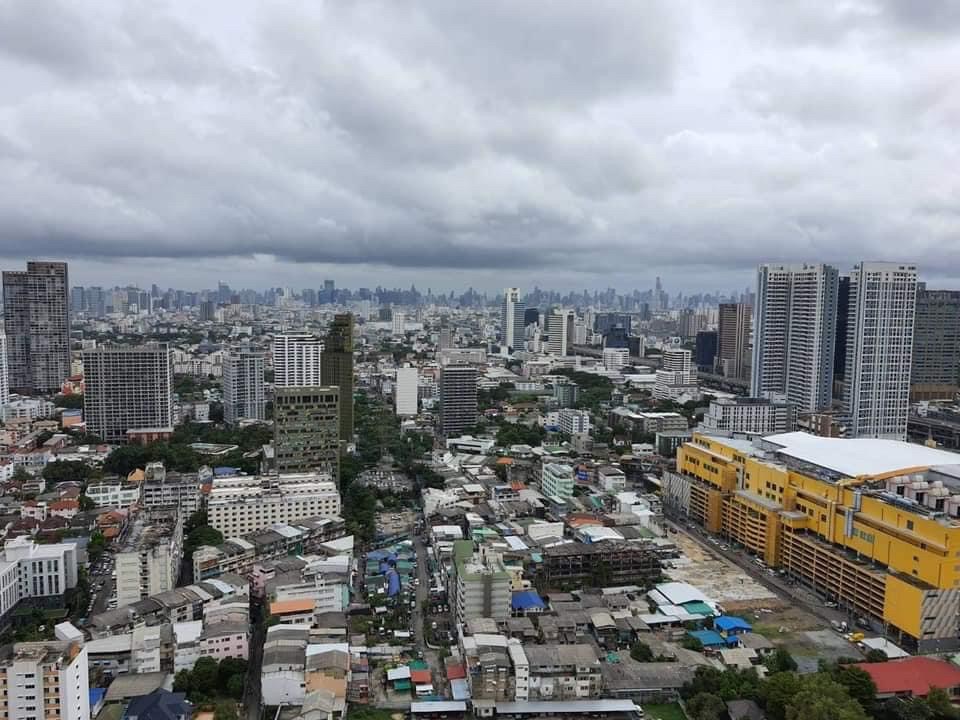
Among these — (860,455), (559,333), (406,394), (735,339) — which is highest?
(735,339)

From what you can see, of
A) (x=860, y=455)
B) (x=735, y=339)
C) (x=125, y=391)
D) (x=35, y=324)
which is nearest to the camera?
(x=860, y=455)

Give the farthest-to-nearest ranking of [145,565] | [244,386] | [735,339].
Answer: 1. [735,339]
2. [244,386]
3. [145,565]

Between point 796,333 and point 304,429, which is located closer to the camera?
point 304,429

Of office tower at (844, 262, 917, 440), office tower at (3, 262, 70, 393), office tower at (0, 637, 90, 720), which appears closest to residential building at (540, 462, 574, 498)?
office tower at (844, 262, 917, 440)

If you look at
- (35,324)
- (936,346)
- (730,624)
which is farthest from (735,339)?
(35,324)

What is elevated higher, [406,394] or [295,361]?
[295,361]

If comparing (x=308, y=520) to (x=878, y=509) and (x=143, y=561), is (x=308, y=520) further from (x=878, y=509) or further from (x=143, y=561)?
(x=878, y=509)

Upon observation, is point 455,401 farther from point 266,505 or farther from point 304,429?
point 266,505
